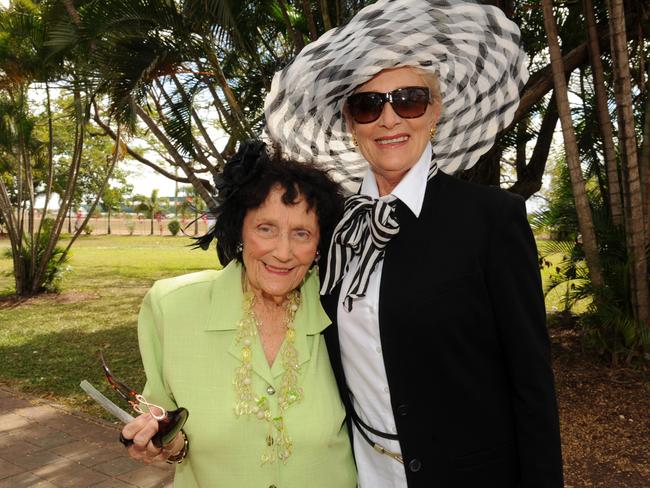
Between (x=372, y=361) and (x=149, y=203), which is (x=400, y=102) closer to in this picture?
(x=372, y=361)

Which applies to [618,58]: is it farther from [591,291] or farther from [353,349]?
[353,349]

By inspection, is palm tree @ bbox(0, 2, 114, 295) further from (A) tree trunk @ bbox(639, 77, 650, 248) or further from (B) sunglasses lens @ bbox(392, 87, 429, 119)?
(B) sunglasses lens @ bbox(392, 87, 429, 119)

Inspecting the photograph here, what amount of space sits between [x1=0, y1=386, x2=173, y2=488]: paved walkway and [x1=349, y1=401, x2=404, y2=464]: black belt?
2.70 meters

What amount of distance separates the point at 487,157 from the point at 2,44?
9.11 meters

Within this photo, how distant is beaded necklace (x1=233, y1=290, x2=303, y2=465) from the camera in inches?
76.8

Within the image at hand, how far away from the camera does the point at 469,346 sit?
1.77 meters

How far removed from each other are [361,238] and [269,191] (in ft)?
Answer: 1.22

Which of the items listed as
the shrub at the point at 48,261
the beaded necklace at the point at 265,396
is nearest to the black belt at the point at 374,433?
the beaded necklace at the point at 265,396

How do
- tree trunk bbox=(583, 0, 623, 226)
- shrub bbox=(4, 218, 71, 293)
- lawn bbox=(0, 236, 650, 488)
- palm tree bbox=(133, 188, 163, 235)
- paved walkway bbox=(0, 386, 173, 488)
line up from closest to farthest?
paved walkway bbox=(0, 386, 173, 488) < lawn bbox=(0, 236, 650, 488) < tree trunk bbox=(583, 0, 623, 226) < shrub bbox=(4, 218, 71, 293) < palm tree bbox=(133, 188, 163, 235)

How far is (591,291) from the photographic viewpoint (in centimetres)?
616

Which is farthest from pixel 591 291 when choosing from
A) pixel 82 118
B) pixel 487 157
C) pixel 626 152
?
pixel 82 118

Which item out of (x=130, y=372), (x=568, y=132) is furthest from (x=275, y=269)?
(x=130, y=372)

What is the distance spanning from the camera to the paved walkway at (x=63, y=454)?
168 inches

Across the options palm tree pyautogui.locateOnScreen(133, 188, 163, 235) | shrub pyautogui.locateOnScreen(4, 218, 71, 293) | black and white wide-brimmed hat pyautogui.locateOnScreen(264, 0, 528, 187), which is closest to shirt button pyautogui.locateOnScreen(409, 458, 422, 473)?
black and white wide-brimmed hat pyautogui.locateOnScreen(264, 0, 528, 187)
